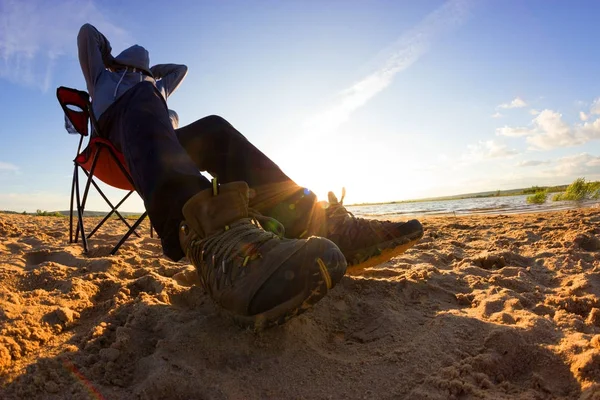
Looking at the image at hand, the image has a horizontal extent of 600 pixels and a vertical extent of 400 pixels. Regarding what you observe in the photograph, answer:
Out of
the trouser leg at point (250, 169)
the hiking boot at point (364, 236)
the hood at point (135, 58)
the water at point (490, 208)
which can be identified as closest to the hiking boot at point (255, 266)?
the trouser leg at point (250, 169)

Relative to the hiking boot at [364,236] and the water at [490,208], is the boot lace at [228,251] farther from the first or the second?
the water at [490,208]

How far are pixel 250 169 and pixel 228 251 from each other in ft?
2.20

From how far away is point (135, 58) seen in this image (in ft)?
7.06

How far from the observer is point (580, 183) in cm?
1027

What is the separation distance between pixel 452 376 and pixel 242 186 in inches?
29.9

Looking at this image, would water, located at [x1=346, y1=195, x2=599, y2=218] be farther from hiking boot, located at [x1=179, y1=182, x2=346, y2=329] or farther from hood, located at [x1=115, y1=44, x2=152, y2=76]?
hiking boot, located at [x1=179, y1=182, x2=346, y2=329]

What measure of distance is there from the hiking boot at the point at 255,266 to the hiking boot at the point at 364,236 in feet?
1.63

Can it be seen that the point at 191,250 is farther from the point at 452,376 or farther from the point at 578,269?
the point at 578,269

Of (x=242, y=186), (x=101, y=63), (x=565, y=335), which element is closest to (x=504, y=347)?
(x=565, y=335)

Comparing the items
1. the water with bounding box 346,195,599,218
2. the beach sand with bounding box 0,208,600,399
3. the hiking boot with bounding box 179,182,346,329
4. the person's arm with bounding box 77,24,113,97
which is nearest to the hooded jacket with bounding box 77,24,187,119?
the person's arm with bounding box 77,24,113,97

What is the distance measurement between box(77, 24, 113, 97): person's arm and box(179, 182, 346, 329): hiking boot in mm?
1521

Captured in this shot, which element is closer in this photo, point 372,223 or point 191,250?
point 191,250

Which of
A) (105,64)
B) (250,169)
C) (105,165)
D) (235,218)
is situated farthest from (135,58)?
(235,218)

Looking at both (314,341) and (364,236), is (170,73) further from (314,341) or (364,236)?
(314,341)
